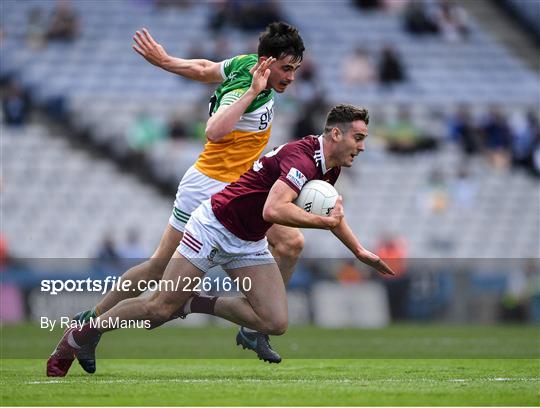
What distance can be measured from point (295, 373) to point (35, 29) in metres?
18.9

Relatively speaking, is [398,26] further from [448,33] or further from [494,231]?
[494,231]

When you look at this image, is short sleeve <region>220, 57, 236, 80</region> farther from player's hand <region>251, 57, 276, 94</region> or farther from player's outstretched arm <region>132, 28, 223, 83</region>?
player's hand <region>251, 57, 276, 94</region>

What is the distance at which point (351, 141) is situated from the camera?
9359 millimetres

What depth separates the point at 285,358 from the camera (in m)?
12.9

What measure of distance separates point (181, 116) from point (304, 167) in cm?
1657

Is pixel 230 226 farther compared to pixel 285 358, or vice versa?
pixel 285 358

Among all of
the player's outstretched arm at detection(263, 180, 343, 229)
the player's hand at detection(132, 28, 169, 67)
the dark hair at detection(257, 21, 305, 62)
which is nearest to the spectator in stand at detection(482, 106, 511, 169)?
the player's hand at detection(132, 28, 169, 67)

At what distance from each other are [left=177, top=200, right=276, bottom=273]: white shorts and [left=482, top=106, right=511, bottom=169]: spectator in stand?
57.0 feet

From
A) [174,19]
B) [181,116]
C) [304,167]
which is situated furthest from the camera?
[174,19]

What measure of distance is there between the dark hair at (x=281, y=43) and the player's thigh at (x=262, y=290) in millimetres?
1697

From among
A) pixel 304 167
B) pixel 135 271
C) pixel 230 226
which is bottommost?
pixel 135 271

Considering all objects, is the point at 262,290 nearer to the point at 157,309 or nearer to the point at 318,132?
the point at 157,309

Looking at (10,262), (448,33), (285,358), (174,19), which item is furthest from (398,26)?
(285,358)

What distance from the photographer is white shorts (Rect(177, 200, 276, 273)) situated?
9.66 metres
